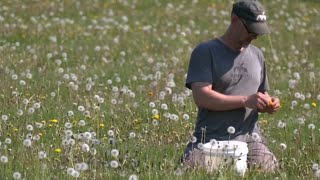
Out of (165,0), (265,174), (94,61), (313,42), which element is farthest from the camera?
(165,0)

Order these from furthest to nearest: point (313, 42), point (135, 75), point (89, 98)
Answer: point (313, 42) < point (135, 75) < point (89, 98)

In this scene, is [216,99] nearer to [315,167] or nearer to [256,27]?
[256,27]

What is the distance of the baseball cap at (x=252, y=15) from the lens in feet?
21.9

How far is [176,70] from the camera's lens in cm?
1209

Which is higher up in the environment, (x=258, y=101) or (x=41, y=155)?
(x=258, y=101)

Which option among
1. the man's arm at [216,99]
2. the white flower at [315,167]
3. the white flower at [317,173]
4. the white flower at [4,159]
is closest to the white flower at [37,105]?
the white flower at [4,159]

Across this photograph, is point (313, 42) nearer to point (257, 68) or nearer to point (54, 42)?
point (54, 42)

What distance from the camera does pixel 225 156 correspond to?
6.42 meters

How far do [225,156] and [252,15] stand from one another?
106 cm

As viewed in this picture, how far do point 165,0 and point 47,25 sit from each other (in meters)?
4.55

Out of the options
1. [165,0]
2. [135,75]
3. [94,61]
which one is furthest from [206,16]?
[135,75]

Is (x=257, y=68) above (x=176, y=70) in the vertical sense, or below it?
above

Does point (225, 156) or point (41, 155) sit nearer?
point (225, 156)

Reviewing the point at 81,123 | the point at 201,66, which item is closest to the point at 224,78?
the point at 201,66
